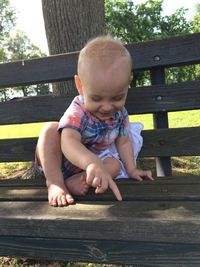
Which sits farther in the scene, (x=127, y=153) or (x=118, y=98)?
(x=127, y=153)

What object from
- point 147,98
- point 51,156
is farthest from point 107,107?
point 147,98

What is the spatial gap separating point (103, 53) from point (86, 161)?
61 centimetres

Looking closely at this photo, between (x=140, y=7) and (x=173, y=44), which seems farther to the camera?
(x=140, y=7)

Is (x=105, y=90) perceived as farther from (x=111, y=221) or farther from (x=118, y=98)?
(x=111, y=221)

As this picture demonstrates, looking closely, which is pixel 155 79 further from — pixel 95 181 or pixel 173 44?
pixel 95 181

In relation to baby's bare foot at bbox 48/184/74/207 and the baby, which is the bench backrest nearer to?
the baby

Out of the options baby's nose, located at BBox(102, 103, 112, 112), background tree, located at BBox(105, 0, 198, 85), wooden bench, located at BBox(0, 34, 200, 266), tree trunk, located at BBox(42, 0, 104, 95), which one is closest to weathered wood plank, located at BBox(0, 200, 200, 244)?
wooden bench, located at BBox(0, 34, 200, 266)

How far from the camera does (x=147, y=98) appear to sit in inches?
132

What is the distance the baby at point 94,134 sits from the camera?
244 cm

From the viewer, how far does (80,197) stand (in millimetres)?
2436

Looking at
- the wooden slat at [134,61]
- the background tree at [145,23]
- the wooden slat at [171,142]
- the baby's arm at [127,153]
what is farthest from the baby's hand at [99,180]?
the background tree at [145,23]

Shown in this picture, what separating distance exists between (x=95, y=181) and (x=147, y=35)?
48.0 metres

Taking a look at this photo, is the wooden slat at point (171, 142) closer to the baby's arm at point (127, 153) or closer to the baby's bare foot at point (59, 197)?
the baby's arm at point (127, 153)

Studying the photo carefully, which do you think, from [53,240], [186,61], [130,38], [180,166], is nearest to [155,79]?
Answer: [186,61]
